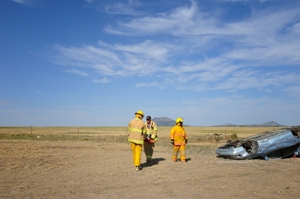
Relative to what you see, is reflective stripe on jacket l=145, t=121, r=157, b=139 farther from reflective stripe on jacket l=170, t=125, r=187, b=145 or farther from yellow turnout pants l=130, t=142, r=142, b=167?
yellow turnout pants l=130, t=142, r=142, b=167

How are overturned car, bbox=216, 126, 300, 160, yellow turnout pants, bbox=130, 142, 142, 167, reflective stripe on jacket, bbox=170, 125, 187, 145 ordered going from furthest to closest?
overturned car, bbox=216, 126, 300, 160, reflective stripe on jacket, bbox=170, 125, 187, 145, yellow turnout pants, bbox=130, 142, 142, 167

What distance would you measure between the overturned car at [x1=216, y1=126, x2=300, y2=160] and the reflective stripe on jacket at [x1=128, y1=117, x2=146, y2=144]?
4968mm

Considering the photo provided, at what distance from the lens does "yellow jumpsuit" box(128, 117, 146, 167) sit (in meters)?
10.5

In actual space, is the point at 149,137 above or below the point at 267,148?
above

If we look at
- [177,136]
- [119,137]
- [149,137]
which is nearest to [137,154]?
[149,137]

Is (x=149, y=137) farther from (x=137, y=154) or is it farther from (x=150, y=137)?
(x=137, y=154)

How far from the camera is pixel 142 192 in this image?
277 inches

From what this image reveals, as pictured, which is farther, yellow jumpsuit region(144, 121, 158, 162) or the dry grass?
the dry grass

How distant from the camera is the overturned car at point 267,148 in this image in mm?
13281

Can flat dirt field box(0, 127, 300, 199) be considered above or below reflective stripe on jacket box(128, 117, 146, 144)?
below

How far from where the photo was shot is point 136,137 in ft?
35.0

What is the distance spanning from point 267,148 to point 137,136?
643 centimetres

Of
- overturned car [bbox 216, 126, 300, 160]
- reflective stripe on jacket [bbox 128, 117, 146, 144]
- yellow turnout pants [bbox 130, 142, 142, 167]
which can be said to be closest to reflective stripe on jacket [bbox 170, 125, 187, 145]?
reflective stripe on jacket [bbox 128, 117, 146, 144]

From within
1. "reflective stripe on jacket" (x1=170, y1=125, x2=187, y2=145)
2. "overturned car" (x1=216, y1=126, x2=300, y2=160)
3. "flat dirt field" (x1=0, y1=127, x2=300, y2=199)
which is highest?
"reflective stripe on jacket" (x1=170, y1=125, x2=187, y2=145)
